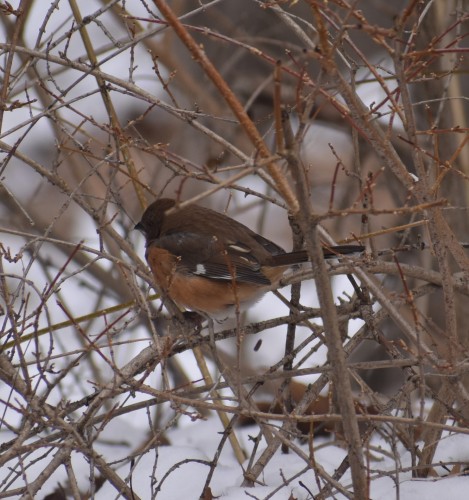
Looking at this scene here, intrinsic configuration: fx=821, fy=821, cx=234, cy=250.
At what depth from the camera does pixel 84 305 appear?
746 centimetres

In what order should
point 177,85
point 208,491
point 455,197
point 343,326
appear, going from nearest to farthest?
point 208,491 → point 343,326 → point 455,197 → point 177,85

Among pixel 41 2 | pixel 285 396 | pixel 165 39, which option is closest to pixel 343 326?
pixel 285 396

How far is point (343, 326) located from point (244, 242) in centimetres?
94

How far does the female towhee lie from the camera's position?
4.26m

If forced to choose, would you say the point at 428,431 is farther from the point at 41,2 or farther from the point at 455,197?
the point at 41,2

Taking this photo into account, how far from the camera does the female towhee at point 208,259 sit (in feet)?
14.0

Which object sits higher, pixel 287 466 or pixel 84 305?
pixel 84 305

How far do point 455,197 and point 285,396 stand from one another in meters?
1.94

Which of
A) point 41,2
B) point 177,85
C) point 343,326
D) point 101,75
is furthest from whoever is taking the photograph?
point 41,2

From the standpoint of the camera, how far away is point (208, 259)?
447 cm

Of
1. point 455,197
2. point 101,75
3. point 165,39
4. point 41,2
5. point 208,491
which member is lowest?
point 208,491

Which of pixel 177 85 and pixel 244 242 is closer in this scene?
pixel 244 242

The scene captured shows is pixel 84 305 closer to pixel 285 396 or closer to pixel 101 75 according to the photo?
pixel 285 396

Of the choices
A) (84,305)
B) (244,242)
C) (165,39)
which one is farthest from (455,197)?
(84,305)
